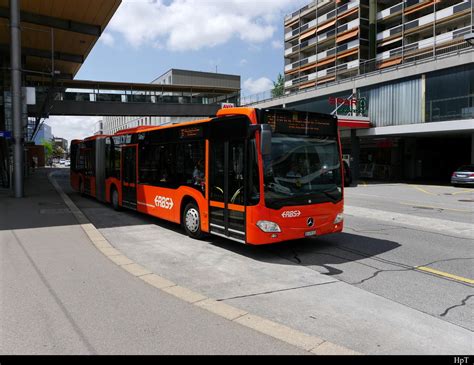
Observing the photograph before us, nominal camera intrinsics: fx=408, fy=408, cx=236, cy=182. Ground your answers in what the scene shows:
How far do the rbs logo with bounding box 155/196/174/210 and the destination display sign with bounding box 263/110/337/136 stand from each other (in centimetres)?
380

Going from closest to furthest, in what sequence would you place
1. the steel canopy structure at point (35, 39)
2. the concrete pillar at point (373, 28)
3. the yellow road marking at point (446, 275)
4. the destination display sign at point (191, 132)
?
the yellow road marking at point (446, 275) → the destination display sign at point (191, 132) → the steel canopy structure at point (35, 39) → the concrete pillar at point (373, 28)

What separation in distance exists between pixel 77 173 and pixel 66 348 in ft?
57.5

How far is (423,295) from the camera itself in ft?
17.8

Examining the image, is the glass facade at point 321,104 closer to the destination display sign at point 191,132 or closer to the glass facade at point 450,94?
the glass facade at point 450,94

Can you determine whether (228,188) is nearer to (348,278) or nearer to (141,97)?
(348,278)

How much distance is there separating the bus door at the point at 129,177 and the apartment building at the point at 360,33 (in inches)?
1288

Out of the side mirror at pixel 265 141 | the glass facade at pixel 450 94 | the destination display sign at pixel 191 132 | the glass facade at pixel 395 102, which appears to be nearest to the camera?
the side mirror at pixel 265 141

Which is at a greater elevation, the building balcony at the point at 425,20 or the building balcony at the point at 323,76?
the building balcony at the point at 425,20

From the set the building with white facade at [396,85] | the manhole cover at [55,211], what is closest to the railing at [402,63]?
the building with white facade at [396,85]

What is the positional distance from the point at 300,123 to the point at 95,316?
504cm

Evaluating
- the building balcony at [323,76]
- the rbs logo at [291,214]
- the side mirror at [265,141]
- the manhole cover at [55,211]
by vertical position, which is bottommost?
the manhole cover at [55,211]

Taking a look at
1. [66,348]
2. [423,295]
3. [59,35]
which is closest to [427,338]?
[423,295]

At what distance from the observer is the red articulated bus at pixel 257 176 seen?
7195 mm

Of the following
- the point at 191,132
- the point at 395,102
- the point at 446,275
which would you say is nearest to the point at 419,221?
the point at 446,275
